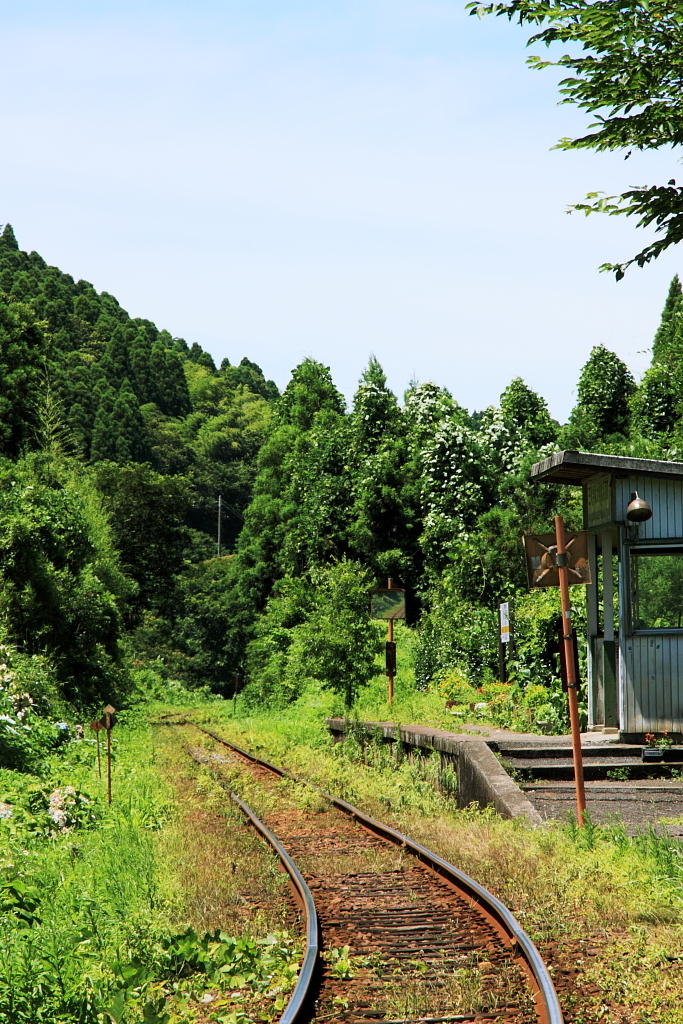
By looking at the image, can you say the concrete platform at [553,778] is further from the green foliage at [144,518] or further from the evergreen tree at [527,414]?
the green foliage at [144,518]

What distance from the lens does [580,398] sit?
40.2 m

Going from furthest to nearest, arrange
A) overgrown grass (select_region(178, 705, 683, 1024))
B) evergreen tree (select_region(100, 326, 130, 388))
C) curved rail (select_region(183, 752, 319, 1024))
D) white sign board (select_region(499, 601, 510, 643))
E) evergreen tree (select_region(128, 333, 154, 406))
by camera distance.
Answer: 1. evergreen tree (select_region(128, 333, 154, 406))
2. evergreen tree (select_region(100, 326, 130, 388))
3. white sign board (select_region(499, 601, 510, 643))
4. overgrown grass (select_region(178, 705, 683, 1024))
5. curved rail (select_region(183, 752, 319, 1024))

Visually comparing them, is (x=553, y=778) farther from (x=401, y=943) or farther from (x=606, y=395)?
(x=606, y=395)

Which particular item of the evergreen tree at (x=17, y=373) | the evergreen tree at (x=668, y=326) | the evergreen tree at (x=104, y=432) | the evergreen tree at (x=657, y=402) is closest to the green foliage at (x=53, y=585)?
the evergreen tree at (x=17, y=373)

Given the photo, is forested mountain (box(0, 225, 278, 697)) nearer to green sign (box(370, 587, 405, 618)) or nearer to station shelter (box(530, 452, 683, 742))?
green sign (box(370, 587, 405, 618))

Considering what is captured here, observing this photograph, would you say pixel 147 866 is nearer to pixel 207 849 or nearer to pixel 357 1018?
pixel 207 849

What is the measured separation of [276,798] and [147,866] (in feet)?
16.6

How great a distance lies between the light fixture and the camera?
1258 centimetres

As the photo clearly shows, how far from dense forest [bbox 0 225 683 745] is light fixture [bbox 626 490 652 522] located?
7.19 m

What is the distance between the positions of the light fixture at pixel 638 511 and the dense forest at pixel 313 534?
719 centimetres

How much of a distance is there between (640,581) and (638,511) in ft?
3.89

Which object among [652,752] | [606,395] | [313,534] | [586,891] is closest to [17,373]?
[313,534]

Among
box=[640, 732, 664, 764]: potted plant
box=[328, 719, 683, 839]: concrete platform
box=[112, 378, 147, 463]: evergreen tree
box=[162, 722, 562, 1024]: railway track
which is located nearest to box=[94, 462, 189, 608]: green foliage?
box=[112, 378, 147, 463]: evergreen tree

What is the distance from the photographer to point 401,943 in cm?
645
